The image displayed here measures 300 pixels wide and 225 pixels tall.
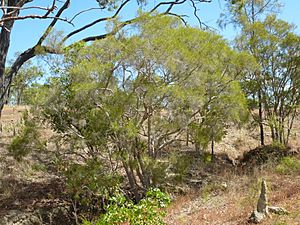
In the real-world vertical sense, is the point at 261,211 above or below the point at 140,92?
below

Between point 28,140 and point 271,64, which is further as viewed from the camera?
point 271,64

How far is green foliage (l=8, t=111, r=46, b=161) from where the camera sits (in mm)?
9180

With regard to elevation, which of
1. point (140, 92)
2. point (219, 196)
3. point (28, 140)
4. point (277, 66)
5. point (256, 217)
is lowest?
point (256, 217)

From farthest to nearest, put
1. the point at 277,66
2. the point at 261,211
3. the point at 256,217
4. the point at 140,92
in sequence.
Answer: the point at 277,66 < the point at 140,92 < the point at 261,211 < the point at 256,217

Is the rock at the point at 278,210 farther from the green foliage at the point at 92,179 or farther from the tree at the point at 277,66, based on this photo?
the tree at the point at 277,66

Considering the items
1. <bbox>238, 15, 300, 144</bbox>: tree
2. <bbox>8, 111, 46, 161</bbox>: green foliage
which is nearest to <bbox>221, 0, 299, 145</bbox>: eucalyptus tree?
<bbox>238, 15, 300, 144</bbox>: tree

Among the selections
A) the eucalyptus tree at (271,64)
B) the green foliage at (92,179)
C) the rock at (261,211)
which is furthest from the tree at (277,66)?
the rock at (261,211)

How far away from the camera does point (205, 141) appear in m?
10.4

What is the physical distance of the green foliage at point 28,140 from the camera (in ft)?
30.1

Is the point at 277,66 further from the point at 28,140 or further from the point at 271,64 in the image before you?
the point at 28,140

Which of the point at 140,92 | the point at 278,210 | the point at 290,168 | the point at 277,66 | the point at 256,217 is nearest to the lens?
the point at 256,217

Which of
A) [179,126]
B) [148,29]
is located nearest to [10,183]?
[179,126]

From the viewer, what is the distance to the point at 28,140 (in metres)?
9.24

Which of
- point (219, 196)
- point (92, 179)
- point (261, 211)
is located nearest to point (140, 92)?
point (92, 179)
